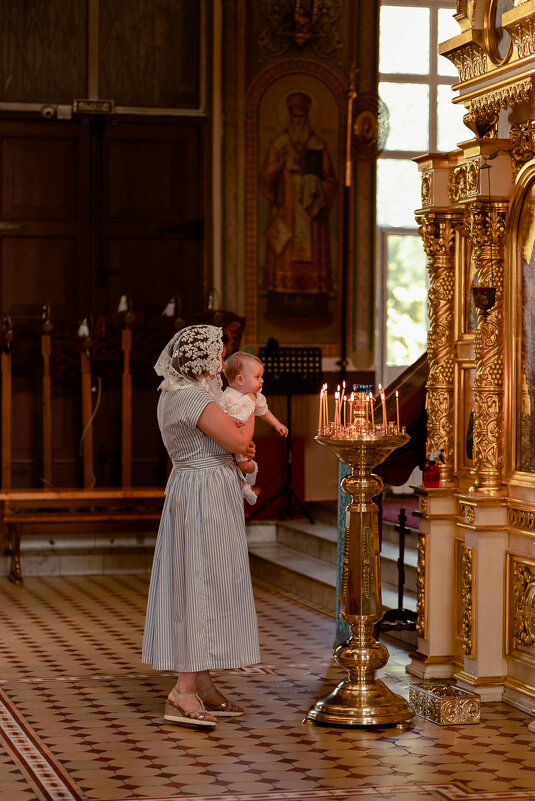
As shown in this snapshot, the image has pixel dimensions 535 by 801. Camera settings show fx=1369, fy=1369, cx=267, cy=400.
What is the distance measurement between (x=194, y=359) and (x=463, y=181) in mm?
1534

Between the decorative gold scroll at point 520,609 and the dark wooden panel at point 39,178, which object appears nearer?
the decorative gold scroll at point 520,609

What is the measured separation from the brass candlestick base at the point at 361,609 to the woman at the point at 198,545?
37cm

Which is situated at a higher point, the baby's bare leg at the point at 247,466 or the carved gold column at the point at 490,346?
the carved gold column at the point at 490,346

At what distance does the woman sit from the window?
615 cm

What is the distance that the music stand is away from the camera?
1005 centimetres

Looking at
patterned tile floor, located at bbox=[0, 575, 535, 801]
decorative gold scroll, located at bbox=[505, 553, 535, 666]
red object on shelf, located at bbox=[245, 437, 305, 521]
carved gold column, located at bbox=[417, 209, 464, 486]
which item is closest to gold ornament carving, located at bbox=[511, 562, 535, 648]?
decorative gold scroll, located at bbox=[505, 553, 535, 666]

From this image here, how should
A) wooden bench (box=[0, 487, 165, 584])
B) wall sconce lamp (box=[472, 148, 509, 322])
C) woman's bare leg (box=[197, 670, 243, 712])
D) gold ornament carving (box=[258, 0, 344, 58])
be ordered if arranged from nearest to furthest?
woman's bare leg (box=[197, 670, 243, 712]), wall sconce lamp (box=[472, 148, 509, 322]), wooden bench (box=[0, 487, 165, 584]), gold ornament carving (box=[258, 0, 344, 58])

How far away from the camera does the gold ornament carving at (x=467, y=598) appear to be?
19.2ft

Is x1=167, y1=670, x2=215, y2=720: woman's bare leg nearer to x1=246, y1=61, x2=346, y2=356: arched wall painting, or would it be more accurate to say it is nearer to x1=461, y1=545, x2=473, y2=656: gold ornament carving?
x1=461, y1=545, x2=473, y2=656: gold ornament carving

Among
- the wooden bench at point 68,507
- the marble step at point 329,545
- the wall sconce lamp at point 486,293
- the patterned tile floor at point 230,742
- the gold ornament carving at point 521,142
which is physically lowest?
the patterned tile floor at point 230,742

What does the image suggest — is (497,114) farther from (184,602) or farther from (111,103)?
(111,103)

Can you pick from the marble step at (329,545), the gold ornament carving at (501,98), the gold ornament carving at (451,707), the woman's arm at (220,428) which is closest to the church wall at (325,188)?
the marble step at (329,545)

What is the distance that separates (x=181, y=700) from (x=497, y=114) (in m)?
2.78

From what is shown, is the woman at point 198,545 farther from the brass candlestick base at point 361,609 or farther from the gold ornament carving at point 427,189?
the gold ornament carving at point 427,189
